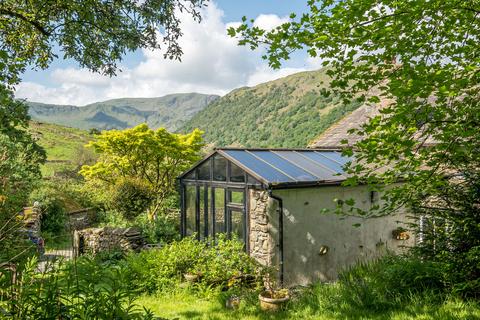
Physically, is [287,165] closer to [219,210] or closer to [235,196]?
[235,196]

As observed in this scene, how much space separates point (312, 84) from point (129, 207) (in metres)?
82.1

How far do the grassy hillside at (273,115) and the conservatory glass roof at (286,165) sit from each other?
132 ft

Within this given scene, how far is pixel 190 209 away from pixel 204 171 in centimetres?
153

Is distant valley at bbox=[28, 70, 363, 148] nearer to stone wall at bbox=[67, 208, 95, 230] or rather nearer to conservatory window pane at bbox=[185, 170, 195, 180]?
stone wall at bbox=[67, 208, 95, 230]

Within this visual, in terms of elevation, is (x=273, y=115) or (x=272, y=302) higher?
(x=273, y=115)

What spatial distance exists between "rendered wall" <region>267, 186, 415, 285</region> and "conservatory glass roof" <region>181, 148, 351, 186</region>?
344 millimetres

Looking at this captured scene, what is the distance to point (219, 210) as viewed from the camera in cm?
1199

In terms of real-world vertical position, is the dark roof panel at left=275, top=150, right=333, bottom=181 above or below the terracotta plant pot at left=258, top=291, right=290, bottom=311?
above

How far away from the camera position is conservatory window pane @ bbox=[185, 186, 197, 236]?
1291 cm

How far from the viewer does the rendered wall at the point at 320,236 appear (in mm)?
10531

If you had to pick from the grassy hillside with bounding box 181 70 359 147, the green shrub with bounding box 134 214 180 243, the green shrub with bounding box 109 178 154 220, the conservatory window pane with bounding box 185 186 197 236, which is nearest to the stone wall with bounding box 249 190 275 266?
the conservatory window pane with bounding box 185 186 197 236

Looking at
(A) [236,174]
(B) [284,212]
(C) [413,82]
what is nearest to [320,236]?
(B) [284,212]

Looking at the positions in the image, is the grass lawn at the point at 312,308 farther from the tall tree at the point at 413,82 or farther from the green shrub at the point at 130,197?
the green shrub at the point at 130,197

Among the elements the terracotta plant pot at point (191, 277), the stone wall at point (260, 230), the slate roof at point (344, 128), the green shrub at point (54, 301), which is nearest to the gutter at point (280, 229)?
the stone wall at point (260, 230)
